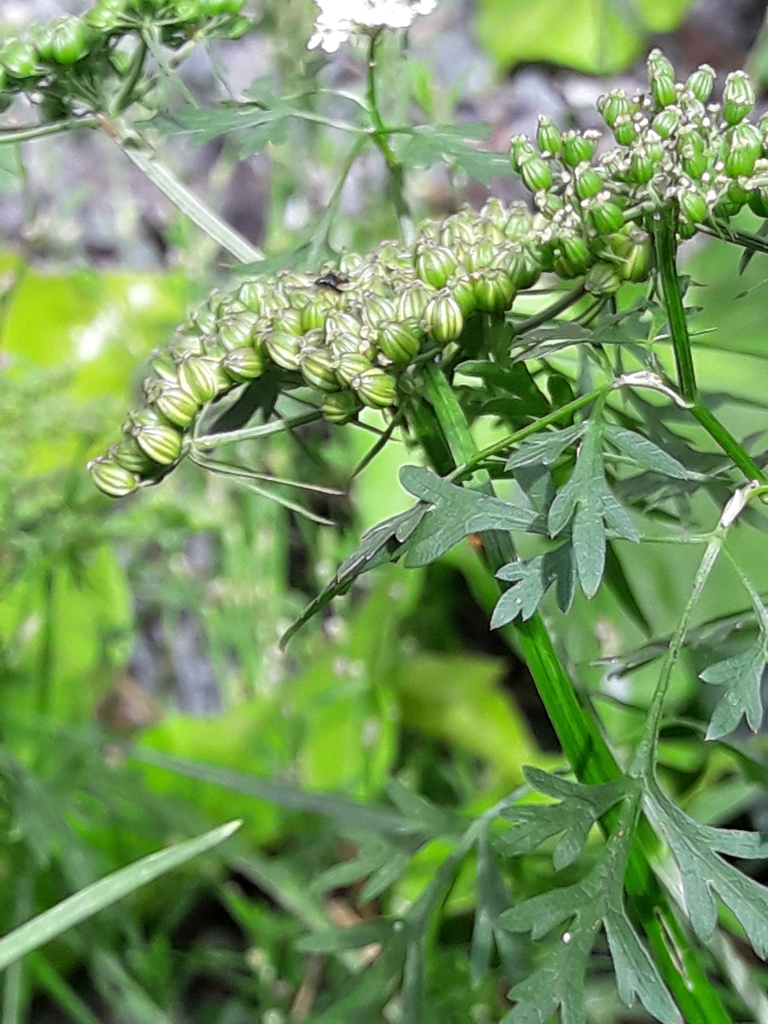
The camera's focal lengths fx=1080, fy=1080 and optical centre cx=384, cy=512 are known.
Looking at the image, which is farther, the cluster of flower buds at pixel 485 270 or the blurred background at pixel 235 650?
the blurred background at pixel 235 650

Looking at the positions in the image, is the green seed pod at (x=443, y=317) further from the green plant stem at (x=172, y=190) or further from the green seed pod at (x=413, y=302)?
the green plant stem at (x=172, y=190)

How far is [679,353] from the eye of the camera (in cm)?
30

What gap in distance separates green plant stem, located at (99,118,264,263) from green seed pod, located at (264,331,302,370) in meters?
0.09

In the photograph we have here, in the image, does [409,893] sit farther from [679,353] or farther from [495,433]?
[679,353]

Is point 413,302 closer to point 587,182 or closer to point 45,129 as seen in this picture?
point 587,182

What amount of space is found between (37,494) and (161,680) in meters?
0.57

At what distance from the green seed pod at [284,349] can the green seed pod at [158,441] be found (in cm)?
4

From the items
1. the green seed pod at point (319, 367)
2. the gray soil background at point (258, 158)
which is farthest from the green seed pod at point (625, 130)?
the gray soil background at point (258, 158)

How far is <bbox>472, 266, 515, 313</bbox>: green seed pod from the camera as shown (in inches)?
12.2

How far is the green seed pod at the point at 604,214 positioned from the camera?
294 mm

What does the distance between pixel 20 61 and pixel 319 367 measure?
16cm

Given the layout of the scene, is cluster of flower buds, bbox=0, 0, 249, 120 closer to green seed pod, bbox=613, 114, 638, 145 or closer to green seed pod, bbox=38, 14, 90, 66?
green seed pod, bbox=38, 14, 90, 66

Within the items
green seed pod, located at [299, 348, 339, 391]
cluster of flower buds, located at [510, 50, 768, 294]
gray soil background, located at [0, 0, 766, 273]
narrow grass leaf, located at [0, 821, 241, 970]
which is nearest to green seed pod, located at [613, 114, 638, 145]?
cluster of flower buds, located at [510, 50, 768, 294]

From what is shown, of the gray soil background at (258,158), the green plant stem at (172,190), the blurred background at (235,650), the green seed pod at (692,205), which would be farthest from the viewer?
the gray soil background at (258,158)
